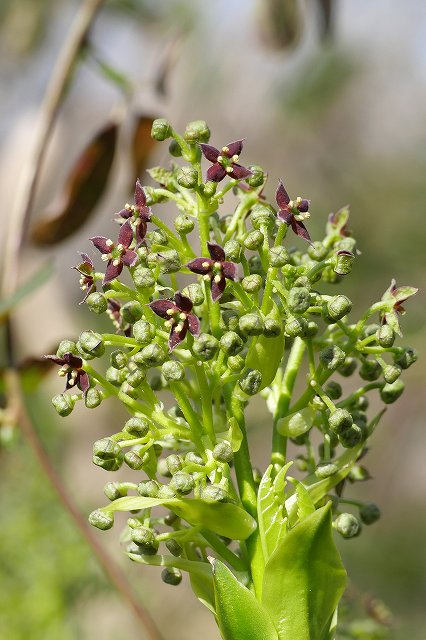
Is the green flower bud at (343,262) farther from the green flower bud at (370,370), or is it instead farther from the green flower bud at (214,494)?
the green flower bud at (214,494)

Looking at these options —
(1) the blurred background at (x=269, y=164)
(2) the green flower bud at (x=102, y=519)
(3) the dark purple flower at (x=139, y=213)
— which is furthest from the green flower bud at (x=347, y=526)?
Answer: (1) the blurred background at (x=269, y=164)

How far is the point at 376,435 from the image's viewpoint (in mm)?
3490

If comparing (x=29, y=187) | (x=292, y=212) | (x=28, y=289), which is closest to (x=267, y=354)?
(x=292, y=212)

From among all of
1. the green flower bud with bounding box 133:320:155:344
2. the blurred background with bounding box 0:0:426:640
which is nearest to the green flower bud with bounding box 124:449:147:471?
the green flower bud with bounding box 133:320:155:344

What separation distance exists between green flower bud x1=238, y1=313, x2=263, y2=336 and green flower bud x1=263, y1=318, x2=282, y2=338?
0.01 m

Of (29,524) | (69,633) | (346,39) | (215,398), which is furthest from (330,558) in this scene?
(346,39)

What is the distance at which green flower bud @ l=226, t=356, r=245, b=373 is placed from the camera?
695 mm

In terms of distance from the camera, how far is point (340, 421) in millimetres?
682


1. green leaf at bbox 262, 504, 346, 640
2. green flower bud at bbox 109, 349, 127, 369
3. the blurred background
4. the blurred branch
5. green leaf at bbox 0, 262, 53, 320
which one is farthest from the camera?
the blurred background

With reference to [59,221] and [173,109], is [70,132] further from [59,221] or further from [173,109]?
[59,221]

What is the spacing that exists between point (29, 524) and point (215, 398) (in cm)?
128

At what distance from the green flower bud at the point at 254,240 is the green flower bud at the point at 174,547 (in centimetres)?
28

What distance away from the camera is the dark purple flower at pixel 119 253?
2.32ft

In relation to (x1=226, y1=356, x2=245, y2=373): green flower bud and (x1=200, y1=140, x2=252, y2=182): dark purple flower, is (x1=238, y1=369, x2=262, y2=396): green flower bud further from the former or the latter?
(x1=200, y1=140, x2=252, y2=182): dark purple flower
